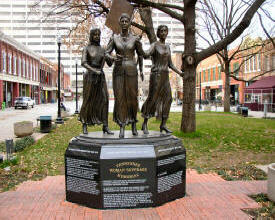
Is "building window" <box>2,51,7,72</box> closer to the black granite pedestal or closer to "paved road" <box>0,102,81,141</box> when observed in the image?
"paved road" <box>0,102,81,141</box>

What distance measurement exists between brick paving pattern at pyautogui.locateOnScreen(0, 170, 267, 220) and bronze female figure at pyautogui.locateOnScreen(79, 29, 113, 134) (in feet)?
5.43

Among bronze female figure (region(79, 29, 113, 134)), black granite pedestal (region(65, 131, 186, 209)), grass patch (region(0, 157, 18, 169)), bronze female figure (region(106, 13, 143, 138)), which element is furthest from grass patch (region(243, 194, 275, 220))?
grass patch (region(0, 157, 18, 169))

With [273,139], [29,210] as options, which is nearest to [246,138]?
[273,139]

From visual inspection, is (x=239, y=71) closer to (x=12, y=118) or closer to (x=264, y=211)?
(x=12, y=118)

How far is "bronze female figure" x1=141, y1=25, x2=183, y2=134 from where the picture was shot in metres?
5.44

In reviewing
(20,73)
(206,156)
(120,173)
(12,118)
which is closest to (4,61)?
(20,73)

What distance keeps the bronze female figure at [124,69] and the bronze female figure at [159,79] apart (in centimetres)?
36

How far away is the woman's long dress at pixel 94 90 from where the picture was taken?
213 inches

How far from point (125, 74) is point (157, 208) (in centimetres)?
244

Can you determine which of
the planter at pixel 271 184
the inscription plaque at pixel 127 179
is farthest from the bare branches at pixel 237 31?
the inscription plaque at pixel 127 179

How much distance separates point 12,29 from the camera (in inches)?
3573

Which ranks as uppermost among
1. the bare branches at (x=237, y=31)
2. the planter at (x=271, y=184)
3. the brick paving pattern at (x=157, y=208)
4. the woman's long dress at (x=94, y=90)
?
the bare branches at (x=237, y=31)

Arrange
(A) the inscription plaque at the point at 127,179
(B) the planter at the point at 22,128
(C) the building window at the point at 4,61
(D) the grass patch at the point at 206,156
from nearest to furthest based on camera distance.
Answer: (A) the inscription plaque at the point at 127,179 → (D) the grass patch at the point at 206,156 → (B) the planter at the point at 22,128 → (C) the building window at the point at 4,61

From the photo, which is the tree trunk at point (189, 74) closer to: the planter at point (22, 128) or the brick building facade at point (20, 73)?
the planter at point (22, 128)
